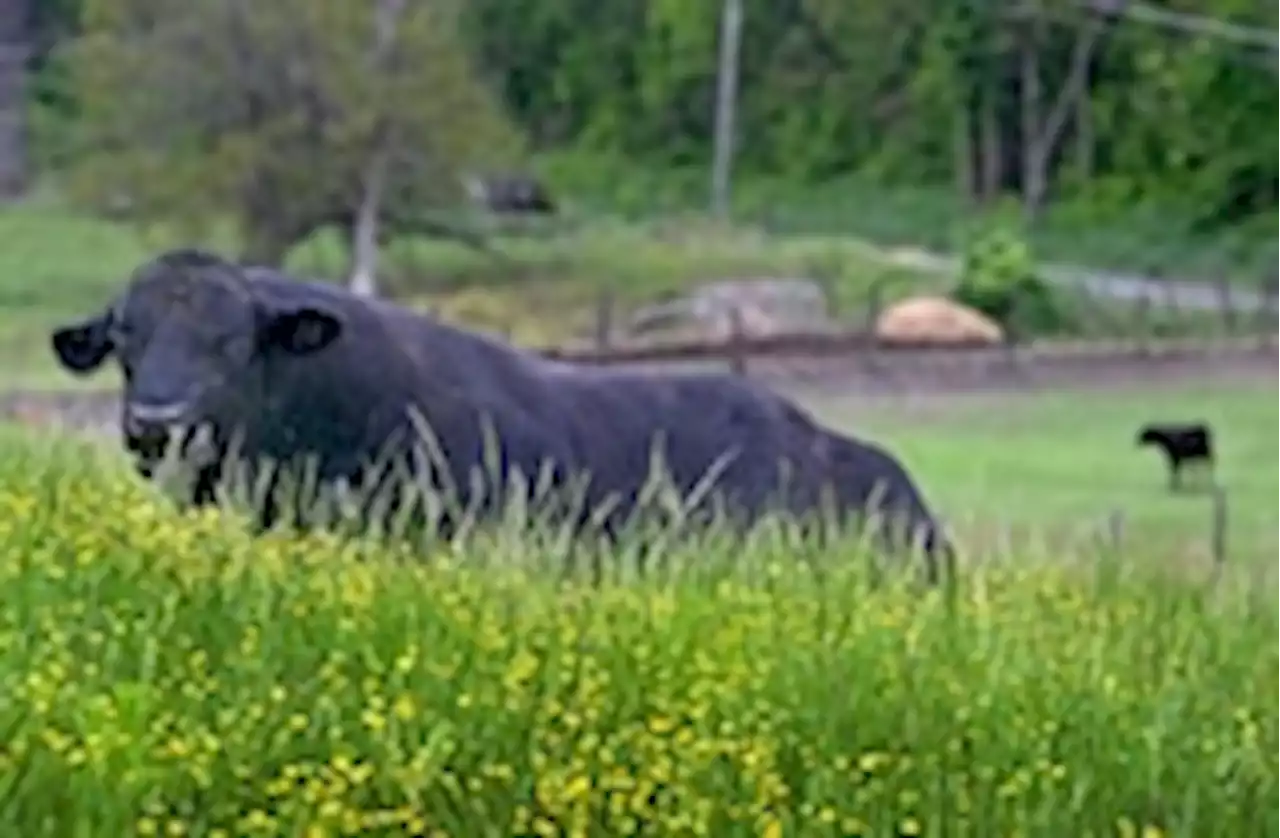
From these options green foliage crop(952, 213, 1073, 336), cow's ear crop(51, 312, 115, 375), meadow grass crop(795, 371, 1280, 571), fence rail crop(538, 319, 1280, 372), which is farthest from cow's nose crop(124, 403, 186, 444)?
green foliage crop(952, 213, 1073, 336)

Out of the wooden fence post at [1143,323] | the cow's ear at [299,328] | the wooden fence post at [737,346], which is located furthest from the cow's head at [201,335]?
the wooden fence post at [1143,323]

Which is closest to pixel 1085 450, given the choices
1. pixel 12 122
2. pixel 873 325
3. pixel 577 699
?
pixel 873 325

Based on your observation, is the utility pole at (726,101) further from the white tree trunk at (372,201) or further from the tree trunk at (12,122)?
the white tree trunk at (372,201)

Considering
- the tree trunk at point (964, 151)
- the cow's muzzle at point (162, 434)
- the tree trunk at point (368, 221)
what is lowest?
the cow's muzzle at point (162, 434)

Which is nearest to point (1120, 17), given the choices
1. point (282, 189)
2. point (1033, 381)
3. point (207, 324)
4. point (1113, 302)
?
point (1113, 302)

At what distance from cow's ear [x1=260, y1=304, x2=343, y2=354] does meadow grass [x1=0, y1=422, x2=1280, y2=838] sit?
254 cm

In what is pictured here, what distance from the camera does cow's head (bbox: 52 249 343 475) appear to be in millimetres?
12219

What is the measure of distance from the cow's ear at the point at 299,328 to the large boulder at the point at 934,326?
3191 centimetres

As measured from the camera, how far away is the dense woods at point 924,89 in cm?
6300

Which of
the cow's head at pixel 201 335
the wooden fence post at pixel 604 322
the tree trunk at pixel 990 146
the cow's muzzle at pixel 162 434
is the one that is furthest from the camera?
the tree trunk at pixel 990 146

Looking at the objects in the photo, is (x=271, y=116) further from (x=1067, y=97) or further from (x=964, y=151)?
(x=964, y=151)

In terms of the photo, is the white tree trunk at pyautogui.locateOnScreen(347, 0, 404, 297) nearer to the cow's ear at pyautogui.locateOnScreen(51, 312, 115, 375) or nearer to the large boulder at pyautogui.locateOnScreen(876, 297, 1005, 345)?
the large boulder at pyautogui.locateOnScreen(876, 297, 1005, 345)

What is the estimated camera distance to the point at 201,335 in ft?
40.7

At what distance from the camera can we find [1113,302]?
51438 mm
